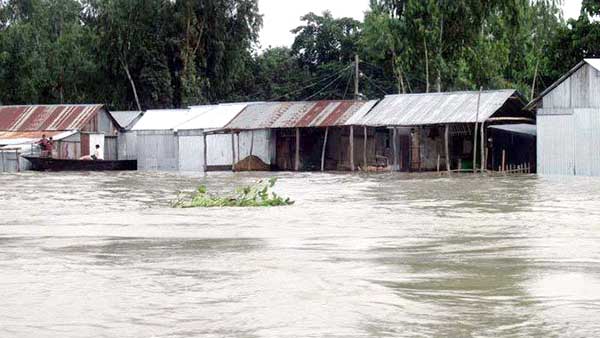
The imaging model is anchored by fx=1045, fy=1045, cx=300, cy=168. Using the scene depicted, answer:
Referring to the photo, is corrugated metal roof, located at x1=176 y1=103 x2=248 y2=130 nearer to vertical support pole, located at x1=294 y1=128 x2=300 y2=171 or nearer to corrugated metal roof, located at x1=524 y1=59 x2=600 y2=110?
vertical support pole, located at x1=294 y1=128 x2=300 y2=171

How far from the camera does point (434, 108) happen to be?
1342 inches

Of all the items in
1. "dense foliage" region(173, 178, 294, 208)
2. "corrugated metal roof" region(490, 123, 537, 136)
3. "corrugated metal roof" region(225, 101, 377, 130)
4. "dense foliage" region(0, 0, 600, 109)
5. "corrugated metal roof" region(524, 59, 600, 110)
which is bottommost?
"dense foliage" region(173, 178, 294, 208)

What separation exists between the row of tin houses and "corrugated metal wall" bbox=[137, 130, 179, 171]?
0.13 ft

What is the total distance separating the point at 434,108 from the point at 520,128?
3.13 m

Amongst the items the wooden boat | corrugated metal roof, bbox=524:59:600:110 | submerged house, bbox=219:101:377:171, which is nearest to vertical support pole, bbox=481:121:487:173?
corrugated metal roof, bbox=524:59:600:110

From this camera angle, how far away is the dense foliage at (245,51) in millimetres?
41094

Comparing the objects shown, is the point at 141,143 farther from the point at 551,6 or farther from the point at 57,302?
the point at 57,302

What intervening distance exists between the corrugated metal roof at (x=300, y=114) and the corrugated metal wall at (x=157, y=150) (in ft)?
11.6

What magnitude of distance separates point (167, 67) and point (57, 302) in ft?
141

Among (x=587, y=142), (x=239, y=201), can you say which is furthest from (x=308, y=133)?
(x=239, y=201)

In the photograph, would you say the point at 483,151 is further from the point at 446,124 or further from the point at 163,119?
the point at 163,119

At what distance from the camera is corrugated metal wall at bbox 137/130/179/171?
4178 cm

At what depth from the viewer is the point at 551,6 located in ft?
156

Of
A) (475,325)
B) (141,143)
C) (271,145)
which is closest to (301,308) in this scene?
(475,325)
